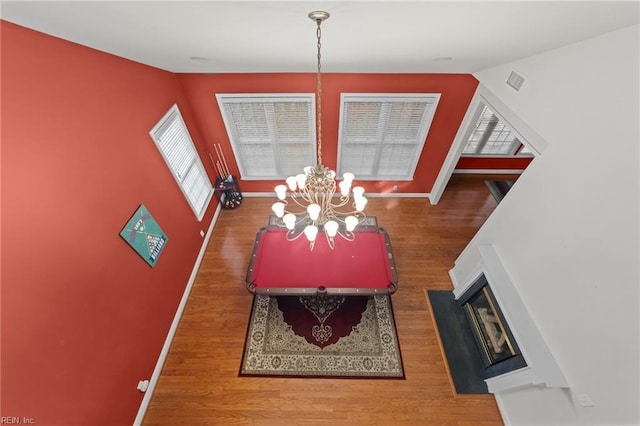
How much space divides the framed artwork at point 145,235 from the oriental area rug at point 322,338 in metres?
1.59

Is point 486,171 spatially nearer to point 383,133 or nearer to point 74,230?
point 383,133

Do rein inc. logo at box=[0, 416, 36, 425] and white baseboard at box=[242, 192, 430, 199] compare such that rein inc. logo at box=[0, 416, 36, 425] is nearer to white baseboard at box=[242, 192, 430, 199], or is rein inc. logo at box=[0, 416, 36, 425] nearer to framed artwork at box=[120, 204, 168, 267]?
framed artwork at box=[120, 204, 168, 267]

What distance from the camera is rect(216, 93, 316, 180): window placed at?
4.41 meters

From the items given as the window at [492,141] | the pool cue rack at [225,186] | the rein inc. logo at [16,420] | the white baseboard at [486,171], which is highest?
the window at [492,141]

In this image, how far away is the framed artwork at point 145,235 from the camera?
9.92 ft

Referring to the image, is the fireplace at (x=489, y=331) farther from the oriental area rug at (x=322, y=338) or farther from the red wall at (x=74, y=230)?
the red wall at (x=74, y=230)

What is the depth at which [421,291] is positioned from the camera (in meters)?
4.28

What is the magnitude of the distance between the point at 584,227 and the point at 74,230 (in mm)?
4252

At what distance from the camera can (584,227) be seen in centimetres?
217

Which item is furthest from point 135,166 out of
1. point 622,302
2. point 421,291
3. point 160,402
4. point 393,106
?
point 622,302

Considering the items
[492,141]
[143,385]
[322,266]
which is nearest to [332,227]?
[322,266]

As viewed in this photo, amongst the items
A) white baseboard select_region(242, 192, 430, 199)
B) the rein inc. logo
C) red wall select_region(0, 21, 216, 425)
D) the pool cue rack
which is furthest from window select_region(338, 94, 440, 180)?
the rein inc. logo

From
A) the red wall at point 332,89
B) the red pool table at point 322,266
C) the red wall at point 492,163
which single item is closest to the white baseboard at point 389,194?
the red wall at point 332,89

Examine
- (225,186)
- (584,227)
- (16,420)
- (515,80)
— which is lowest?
(16,420)
